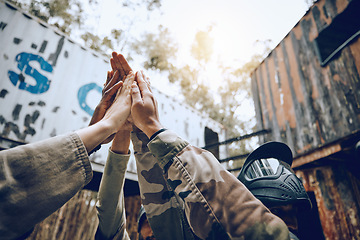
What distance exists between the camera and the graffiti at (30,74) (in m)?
4.22

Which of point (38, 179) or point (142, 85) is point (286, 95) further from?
point (38, 179)

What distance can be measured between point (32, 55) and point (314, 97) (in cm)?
618

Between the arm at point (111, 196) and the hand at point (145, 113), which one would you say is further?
the arm at point (111, 196)

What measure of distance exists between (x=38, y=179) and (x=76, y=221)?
580cm

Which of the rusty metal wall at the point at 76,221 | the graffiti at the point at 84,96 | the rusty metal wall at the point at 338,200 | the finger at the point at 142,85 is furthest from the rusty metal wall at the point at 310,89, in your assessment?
the graffiti at the point at 84,96

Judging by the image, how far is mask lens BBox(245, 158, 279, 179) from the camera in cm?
184

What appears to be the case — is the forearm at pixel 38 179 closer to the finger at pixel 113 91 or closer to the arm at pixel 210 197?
the arm at pixel 210 197

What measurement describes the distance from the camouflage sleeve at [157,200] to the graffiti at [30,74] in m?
3.91

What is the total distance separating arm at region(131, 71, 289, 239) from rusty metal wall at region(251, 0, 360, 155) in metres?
3.84

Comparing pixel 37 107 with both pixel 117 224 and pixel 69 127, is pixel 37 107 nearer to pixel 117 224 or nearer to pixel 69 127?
pixel 69 127

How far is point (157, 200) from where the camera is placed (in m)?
1.56

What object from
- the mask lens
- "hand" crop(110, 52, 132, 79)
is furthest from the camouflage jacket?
"hand" crop(110, 52, 132, 79)

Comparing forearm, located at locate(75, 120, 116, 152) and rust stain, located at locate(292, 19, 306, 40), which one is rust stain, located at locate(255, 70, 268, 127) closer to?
rust stain, located at locate(292, 19, 306, 40)

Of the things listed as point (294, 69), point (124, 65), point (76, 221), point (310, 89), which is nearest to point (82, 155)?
point (124, 65)
